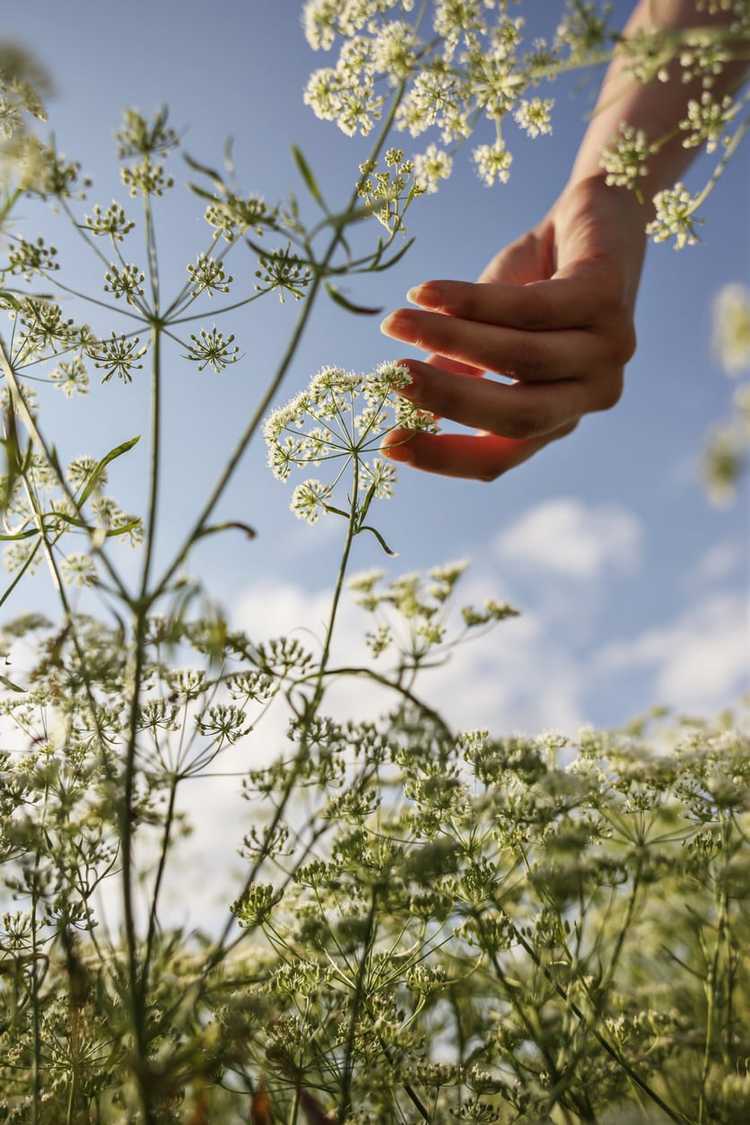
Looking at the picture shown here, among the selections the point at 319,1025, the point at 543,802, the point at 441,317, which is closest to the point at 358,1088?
the point at 319,1025

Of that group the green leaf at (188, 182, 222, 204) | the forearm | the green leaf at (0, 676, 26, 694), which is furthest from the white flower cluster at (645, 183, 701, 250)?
the green leaf at (0, 676, 26, 694)

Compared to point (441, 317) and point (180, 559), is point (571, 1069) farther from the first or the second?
point (441, 317)

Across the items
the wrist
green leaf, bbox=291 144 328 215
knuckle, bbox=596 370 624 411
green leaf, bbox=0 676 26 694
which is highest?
the wrist

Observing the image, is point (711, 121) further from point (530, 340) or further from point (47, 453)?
point (47, 453)

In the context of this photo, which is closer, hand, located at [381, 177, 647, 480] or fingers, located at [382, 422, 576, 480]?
hand, located at [381, 177, 647, 480]

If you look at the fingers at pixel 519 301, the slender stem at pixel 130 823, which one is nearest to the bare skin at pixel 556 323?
the fingers at pixel 519 301

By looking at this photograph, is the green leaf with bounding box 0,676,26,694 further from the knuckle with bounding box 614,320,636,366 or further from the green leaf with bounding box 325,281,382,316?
the knuckle with bounding box 614,320,636,366

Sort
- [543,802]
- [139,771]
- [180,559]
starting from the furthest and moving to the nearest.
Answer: [543,802] < [139,771] < [180,559]

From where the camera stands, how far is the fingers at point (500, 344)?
1.75 metres

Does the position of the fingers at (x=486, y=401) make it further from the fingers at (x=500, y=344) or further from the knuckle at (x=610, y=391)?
the knuckle at (x=610, y=391)

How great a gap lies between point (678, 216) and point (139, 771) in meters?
1.59

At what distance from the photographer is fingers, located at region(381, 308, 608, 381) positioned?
175 cm

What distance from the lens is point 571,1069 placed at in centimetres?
137

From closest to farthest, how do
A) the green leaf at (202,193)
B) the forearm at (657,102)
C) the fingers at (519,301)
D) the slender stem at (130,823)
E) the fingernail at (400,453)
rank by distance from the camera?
1. the slender stem at (130,823)
2. the green leaf at (202,193)
3. the forearm at (657,102)
4. the fingers at (519,301)
5. the fingernail at (400,453)
